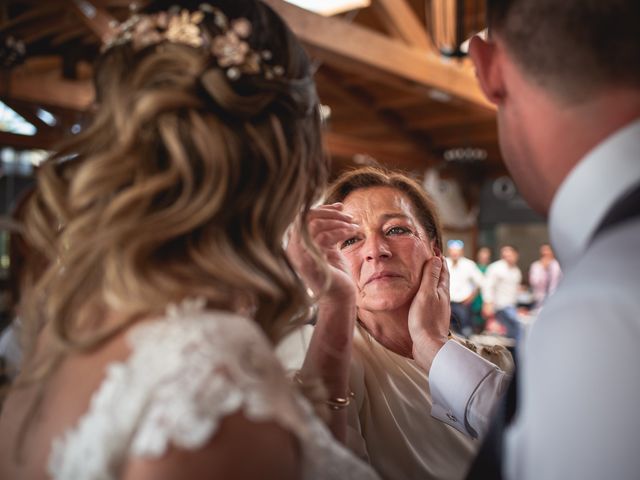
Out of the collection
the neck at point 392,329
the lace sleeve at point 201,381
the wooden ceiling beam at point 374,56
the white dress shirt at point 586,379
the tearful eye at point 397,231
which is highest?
the white dress shirt at point 586,379

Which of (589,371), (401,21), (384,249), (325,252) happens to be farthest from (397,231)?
(401,21)

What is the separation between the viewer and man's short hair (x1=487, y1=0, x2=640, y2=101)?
32.0 inches

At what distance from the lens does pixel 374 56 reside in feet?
16.7

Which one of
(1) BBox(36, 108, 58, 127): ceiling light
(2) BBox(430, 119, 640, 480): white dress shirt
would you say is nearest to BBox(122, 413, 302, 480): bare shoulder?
(2) BBox(430, 119, 640, 480): white dress shirt

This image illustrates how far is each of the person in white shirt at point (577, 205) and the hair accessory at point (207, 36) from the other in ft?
1.22

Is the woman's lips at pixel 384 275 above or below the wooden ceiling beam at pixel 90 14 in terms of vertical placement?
above

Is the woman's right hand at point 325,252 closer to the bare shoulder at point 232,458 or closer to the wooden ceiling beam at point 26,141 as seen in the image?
the bare shoulder at point 232,458

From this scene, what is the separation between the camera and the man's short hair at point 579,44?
0.81 meters

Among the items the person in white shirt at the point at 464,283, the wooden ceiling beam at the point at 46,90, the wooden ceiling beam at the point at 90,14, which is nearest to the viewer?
the wooden ceiling beam at the point at 90,14

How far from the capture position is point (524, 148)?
0.94 metres

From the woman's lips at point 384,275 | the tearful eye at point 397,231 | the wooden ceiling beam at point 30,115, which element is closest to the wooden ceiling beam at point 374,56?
the tearful eye at point 397,231

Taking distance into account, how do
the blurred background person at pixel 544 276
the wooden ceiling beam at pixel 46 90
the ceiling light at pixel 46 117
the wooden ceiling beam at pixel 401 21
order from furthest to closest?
A: the blurred background person at pixel 544 276 → the ceiling light at pixel 46 117 → the wooden ceiling beam at pixel 46 90 → the wooden ceiling beam at pixel 401 21

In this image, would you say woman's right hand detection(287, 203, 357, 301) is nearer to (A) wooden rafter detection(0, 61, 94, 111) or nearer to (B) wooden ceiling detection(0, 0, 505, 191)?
(B) wooden ceiling detection(0, 0, 505, 191)

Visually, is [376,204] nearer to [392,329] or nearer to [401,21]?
[392,329]
